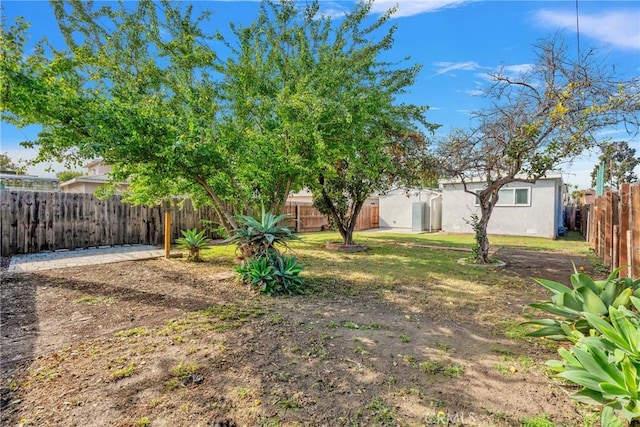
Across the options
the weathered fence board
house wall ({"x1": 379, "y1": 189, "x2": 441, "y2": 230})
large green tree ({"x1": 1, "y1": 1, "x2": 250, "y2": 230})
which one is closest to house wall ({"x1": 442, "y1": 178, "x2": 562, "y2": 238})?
house wall ({"x1": 379, "y1": 189, "x2": 441, "y2": 230})

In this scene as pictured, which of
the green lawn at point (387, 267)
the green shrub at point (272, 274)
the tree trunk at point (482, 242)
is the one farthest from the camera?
the tree trunk at point (482, 242)

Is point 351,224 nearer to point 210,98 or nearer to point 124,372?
point 210,98

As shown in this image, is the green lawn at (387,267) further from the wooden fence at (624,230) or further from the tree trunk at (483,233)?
the wooden fence at (624,230)

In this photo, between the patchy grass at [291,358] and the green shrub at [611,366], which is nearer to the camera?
the green shrub at [611,366]

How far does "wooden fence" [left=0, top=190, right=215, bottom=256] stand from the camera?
8.86 m

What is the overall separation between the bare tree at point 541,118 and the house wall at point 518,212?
279 inches

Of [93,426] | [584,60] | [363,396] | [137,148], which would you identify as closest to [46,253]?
[137,148]

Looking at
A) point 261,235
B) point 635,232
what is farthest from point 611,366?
point 261,235

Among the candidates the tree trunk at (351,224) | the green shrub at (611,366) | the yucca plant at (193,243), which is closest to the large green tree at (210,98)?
the yucca plant at (193,243)

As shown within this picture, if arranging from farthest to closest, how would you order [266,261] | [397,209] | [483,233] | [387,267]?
[397,209] < [483,233] < [387,267] < [266,261]

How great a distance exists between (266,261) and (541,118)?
6.70m

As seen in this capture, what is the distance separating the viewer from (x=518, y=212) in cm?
1560

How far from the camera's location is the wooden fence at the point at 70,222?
349 inches

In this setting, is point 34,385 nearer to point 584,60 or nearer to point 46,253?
point 46,253
